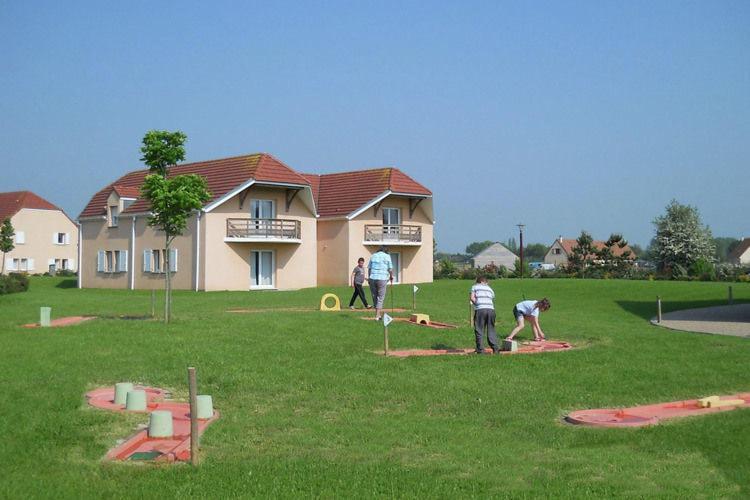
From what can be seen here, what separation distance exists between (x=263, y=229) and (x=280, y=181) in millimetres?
2625

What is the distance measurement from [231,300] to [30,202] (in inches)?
1934

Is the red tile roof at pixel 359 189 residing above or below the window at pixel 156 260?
above

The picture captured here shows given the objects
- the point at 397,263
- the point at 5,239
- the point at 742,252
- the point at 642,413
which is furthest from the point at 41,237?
the point at 742,252

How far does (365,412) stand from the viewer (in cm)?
1212

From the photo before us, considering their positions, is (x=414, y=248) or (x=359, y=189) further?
(x=414, y=248)

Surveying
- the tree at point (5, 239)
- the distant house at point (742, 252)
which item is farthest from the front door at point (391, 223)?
the distant house at point (742, 252)

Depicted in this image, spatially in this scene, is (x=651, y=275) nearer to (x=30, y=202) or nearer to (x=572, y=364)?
(x=572, y=364)

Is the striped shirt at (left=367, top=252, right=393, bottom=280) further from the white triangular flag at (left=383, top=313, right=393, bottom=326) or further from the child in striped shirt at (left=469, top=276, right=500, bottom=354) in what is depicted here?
the white triangular flag at (left=383, top=313, right=393, bottom=326)

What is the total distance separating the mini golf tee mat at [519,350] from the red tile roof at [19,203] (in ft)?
212

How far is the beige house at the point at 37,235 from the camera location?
247ft

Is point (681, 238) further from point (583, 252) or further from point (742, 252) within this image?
point (742, 252)

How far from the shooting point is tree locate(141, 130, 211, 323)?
21969 millimetres

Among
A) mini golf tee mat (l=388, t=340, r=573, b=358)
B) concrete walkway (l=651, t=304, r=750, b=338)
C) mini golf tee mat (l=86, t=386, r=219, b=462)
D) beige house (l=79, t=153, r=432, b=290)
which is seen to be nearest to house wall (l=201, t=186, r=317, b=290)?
beige house (l=79, t=153, r=432, b=290)

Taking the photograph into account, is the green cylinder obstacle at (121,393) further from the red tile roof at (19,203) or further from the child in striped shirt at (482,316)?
the red tile roof at (19,203)
